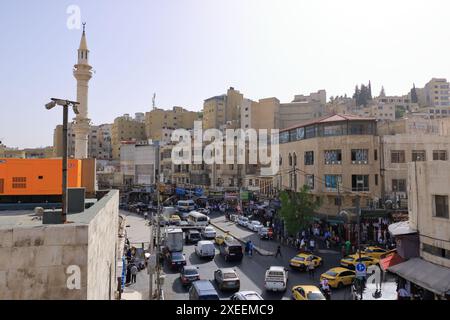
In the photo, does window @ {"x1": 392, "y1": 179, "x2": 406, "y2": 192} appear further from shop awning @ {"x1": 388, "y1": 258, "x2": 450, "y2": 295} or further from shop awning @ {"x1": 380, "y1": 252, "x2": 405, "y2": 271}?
shop awning @ {"x1": 388, "y1": 258, "x2": 450, "y2": 295}

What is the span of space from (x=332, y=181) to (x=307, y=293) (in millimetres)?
20218

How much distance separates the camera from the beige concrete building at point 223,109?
318 feet

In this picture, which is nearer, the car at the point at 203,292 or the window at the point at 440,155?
the car at the point at 203,292

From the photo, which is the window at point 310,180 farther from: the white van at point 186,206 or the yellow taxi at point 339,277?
the white van at point 186,206

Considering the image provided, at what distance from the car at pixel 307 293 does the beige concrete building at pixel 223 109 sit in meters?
79.9

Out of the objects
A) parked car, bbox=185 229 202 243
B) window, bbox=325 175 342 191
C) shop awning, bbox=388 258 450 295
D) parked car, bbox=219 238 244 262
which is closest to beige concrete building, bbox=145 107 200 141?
parked car, bbox=185 229 202 243

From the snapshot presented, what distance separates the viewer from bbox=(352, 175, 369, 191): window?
34.3 metres

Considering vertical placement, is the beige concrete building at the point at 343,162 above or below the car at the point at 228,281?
above

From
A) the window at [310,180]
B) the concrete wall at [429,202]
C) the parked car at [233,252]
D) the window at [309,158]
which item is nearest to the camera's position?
the concrete wall at [429,202]

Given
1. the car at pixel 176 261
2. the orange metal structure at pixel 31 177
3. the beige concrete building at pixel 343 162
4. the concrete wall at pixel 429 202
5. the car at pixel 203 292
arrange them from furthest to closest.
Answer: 1. the beige concrete building at pixel 343 162
2. the car at pixel 176 261
3. the concrete wall at pixel 429 202
4. the car at pixel 203 292
5. the orange metal structure at pixel 31 177

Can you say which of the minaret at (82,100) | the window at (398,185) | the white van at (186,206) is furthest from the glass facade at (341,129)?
the white van at (186,206)

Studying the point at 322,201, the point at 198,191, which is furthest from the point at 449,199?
the point at 198,191

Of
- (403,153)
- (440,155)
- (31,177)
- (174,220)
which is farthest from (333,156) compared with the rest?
(31,177)
